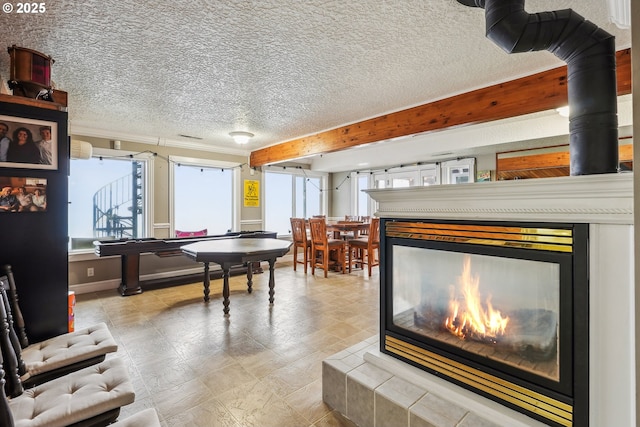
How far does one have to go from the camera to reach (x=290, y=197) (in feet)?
23.5

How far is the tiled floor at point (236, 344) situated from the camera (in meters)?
1.81

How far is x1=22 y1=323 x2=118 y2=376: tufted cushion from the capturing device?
1506 mm

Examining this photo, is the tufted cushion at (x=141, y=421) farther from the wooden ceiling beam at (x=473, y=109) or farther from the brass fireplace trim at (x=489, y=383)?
the wooden ceiling beam at (x=473, y=109)

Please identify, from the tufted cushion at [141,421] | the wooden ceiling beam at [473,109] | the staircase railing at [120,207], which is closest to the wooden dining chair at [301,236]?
the wooden ceiling beam at [473,109]

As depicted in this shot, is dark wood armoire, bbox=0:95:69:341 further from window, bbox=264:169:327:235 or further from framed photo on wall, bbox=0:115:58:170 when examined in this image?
window, bbox=264:169:327:235

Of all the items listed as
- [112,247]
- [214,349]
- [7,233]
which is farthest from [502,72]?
[112,247]

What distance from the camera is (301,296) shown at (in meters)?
4.02

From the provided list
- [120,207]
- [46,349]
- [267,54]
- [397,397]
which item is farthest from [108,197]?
[397,397]

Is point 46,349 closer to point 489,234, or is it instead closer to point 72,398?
point 72,398

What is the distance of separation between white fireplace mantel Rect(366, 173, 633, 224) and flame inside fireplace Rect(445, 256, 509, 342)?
287 millimetres

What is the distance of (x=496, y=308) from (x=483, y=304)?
6 centimetres

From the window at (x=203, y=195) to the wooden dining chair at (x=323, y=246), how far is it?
1768 millimetres

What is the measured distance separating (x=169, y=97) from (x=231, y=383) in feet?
9.09

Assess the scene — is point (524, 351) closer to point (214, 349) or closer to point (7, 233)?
point (214, 349)
